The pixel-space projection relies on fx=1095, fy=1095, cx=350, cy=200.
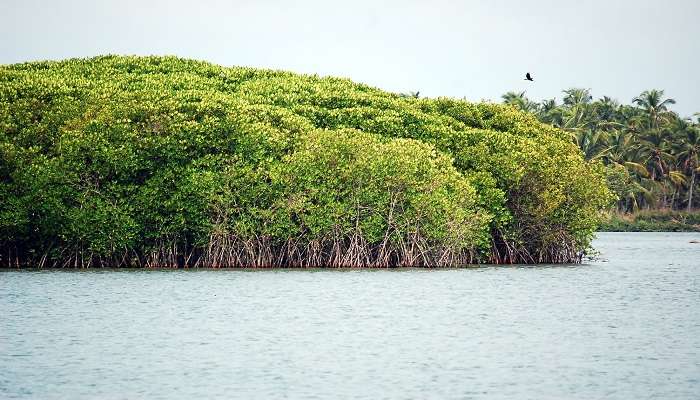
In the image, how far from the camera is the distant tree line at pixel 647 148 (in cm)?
10712

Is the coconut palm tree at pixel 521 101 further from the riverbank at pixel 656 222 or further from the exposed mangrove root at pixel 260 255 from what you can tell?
the exposed mangrove root at pixel 260 255

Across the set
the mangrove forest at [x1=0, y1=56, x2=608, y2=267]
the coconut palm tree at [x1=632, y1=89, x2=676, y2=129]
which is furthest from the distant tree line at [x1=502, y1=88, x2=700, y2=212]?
the mangrove forest at [x1=0, y1=56, x2=608, y2=267]

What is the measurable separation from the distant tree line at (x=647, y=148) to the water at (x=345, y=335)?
6027 centimetres

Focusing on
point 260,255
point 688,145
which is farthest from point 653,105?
point 260,255

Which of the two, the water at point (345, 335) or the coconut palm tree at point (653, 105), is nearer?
the water at point (345, 335)

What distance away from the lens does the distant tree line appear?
351 ft

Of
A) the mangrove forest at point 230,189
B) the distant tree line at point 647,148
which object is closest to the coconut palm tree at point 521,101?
the distant tree line at point 647,148

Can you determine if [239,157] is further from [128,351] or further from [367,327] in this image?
[128,351]

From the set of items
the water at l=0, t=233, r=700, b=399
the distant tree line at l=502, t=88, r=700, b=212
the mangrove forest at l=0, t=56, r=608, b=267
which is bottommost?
the water at l=0, t=233, r=700, b=399

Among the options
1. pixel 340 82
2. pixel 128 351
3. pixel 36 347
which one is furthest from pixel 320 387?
pixel 340 82

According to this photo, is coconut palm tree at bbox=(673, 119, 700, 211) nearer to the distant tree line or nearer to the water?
the distant tree line

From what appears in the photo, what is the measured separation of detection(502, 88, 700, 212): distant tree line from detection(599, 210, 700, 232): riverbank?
3.30ft

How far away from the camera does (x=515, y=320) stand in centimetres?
3303

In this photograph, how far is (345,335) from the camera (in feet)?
96.5
